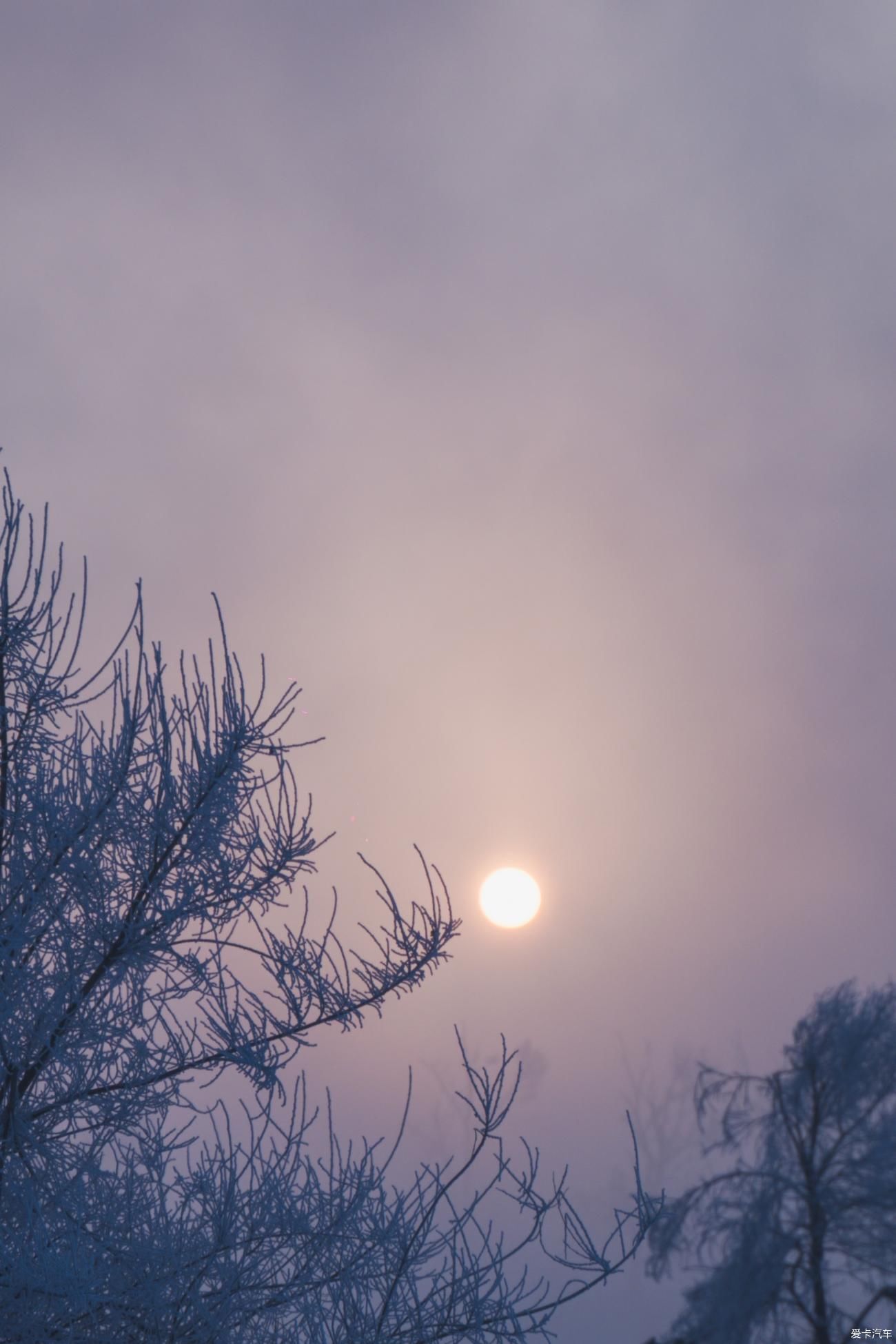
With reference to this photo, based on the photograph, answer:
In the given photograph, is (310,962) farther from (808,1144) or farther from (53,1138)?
(808,1144)

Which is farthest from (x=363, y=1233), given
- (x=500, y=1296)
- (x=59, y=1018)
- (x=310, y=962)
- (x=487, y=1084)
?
(x=59, y=1018)

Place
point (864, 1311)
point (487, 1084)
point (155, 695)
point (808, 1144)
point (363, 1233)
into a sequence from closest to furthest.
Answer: point (155, 695)
point (487, 1084)
point (363, 1233)
point (864, 1311)
point (808, 1144)

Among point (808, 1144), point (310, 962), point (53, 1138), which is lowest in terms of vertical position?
point (53, 1138)

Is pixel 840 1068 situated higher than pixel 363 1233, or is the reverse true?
pixel 840 1068

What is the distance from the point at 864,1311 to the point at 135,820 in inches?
723

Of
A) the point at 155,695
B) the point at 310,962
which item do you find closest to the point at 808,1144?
the point at 310,962

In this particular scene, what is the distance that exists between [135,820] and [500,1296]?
3.29 meters

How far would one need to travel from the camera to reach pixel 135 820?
16.2ft

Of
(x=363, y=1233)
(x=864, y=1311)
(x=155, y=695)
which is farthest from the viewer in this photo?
(x=864, y=1311)

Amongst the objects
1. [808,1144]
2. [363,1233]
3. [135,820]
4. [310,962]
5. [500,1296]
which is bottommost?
[500,1296]

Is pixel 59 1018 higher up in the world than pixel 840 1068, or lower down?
lower down

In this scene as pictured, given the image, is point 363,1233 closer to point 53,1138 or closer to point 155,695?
point 53,1138

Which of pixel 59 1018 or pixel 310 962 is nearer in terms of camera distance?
pixel 59 1018

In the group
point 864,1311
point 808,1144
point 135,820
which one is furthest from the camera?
point 808,1144
